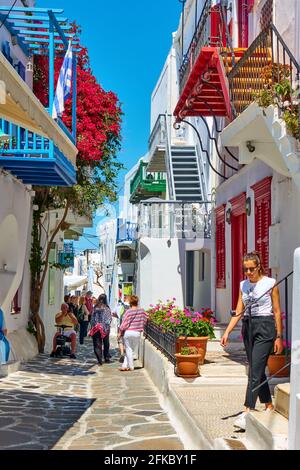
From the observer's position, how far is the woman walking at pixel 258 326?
6.21 meters

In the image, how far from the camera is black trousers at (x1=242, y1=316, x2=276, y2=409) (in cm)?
620

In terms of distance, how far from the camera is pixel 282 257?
33.8 ft

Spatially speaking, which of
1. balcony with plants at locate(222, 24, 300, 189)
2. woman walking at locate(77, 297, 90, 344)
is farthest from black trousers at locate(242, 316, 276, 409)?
woman walking at locate(77, 297, 90, 344)

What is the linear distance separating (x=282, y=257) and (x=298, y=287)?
18.4ft

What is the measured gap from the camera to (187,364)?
29.0ft

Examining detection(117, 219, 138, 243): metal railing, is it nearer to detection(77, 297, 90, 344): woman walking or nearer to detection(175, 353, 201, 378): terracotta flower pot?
detection(77, 297, 90, 344): woman walking

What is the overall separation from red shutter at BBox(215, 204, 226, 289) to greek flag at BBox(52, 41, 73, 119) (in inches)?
203

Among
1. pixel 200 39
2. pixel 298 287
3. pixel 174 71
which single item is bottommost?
pixel 298 287

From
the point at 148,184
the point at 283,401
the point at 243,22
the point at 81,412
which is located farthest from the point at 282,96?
the point at 148,184

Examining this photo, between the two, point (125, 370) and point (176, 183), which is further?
point (176, 183)

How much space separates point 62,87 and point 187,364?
600cm

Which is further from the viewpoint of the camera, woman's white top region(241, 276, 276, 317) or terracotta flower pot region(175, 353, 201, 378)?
terracotta flower pot region(175, 353, 201, 378)
